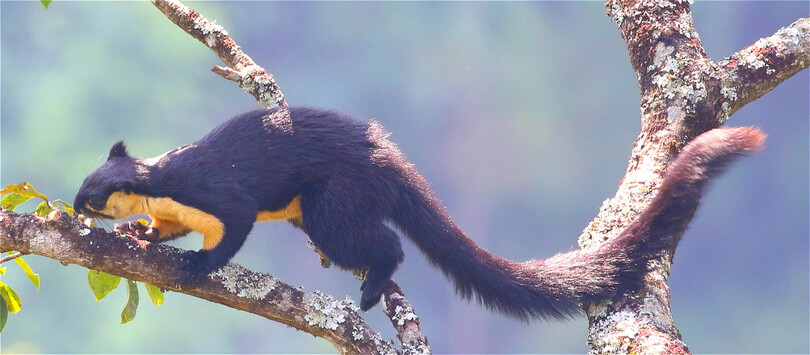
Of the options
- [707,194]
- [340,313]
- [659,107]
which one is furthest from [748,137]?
[340,313]

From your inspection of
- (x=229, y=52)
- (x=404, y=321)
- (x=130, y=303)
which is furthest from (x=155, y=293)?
(x=229, y=52)

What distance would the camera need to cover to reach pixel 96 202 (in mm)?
4258

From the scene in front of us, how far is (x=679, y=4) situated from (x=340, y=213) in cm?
251

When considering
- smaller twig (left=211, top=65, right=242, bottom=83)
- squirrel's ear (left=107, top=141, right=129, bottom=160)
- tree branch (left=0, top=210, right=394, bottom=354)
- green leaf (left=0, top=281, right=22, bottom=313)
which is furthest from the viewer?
smaller twig (left=211, top=65, right=242, bottom=83)

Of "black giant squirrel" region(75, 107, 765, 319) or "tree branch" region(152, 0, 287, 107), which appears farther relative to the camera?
"tree branch" region(152, 0, 287, 107)

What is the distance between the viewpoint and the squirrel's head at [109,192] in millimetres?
Result: 4246

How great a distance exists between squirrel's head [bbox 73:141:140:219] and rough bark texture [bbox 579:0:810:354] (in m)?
2.59

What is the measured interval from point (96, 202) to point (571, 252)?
269 centimetres

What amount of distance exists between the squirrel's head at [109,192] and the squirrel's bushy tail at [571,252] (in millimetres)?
1550

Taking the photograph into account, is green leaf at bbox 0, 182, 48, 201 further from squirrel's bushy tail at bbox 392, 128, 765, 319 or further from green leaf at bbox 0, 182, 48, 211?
squirrel's bushy tail at bbox 392, 128, 765, 319

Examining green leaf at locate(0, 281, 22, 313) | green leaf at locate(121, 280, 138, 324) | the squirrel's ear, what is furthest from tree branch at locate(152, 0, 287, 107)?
green leaf at locate(0, 281, 22, 313)

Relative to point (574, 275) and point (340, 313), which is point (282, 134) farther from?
point (574, 275)

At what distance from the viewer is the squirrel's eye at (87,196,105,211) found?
4.25 m

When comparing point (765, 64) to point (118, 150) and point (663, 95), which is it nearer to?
point (663, 95)
